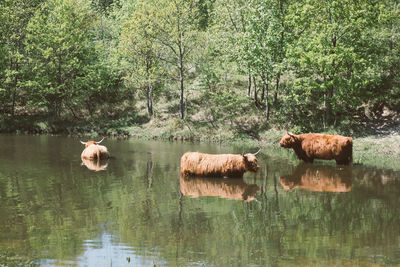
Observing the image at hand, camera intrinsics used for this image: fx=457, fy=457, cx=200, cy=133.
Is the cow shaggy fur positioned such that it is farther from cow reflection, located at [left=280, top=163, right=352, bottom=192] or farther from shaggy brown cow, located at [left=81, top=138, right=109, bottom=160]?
cow reflection, located at [left=280, top=163, right=352, bottom=192]

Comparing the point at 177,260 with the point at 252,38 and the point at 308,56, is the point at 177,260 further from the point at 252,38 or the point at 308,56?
the point at 252,38

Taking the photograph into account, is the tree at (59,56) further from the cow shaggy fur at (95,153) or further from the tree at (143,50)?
the cow shaggy fur at (95,153)

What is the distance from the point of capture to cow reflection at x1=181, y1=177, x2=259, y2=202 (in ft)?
49.7

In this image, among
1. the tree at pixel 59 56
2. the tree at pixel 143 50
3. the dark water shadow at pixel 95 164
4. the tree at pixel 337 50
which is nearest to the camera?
the dark water shadow at pixel 95 164

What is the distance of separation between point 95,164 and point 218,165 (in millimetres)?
6806

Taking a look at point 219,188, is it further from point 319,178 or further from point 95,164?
point 95,164

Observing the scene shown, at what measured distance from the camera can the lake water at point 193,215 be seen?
31.4 feet

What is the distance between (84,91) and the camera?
129ft

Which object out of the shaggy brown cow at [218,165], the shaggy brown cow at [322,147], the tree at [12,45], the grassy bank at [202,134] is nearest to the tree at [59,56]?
the tree at [12,45]

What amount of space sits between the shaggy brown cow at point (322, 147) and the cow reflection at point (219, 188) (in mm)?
5832

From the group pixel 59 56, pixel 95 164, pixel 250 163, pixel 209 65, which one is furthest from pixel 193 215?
pixel 59 56

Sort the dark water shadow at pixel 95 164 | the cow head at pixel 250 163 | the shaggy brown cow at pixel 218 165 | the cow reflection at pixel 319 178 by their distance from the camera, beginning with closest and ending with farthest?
the cow reflection at pixel 319 178 → the shaggy brown cow at pixel 218 165 → the cow head at pixel 250 163 → the dark water shadow at pixel 95 164

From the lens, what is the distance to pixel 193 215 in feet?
41.8

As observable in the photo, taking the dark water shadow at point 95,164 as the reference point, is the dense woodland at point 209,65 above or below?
above
